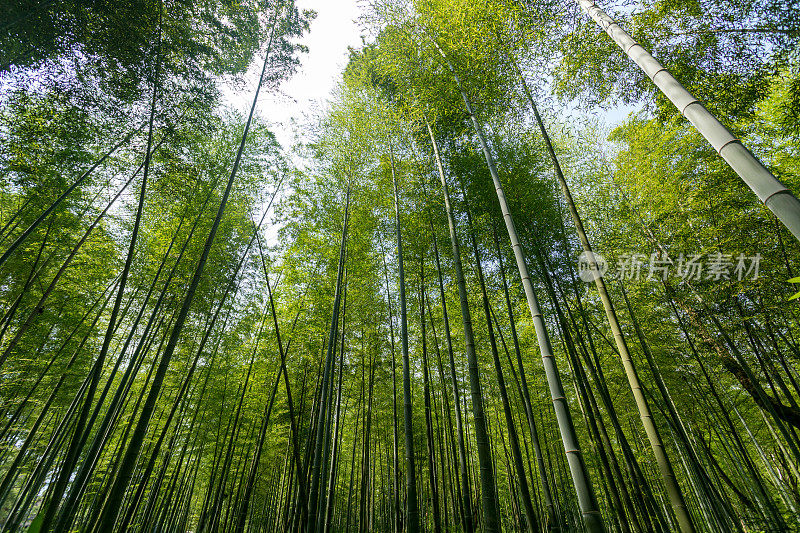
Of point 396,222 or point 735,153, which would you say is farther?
point 396,222

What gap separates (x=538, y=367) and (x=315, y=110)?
761cm

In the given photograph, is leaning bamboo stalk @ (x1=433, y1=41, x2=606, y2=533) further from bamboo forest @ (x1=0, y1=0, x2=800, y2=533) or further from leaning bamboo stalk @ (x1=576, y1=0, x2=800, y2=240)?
leaning bamboo stalk @ (x1=576, y1=0, x2=800, y2=240)

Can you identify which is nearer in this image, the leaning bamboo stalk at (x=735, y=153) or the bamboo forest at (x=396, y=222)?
the leaning bamboo stalk at (x=735, y=153)

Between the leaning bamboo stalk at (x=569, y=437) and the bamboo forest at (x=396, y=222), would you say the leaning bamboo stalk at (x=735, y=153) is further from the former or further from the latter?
the leaning bamboo stalk at (x=569, y=437)

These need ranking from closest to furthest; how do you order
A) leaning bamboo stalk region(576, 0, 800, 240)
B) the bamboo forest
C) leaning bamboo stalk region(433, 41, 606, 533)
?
1. leaning bamboo stalk region(576, 0, 800, 240)
2. leaning bamboo stalk region(433, 41, 606, 533)
3. the bamboo forest

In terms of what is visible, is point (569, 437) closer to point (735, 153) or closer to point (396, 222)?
point (735, 153)

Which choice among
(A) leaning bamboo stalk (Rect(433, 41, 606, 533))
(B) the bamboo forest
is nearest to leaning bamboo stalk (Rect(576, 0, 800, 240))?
(B) the bamboo forest

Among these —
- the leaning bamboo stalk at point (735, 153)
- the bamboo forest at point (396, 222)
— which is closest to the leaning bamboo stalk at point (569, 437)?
the bamboo forest at point (396, 222)

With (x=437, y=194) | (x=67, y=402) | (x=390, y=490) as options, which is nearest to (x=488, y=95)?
(x=437, y=194)

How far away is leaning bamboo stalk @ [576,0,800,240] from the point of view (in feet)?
3.48

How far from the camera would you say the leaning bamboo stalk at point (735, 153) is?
1061 mm

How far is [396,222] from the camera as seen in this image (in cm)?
439

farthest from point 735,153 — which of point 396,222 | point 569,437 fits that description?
point 396,222

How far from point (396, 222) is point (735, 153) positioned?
3452 mm
